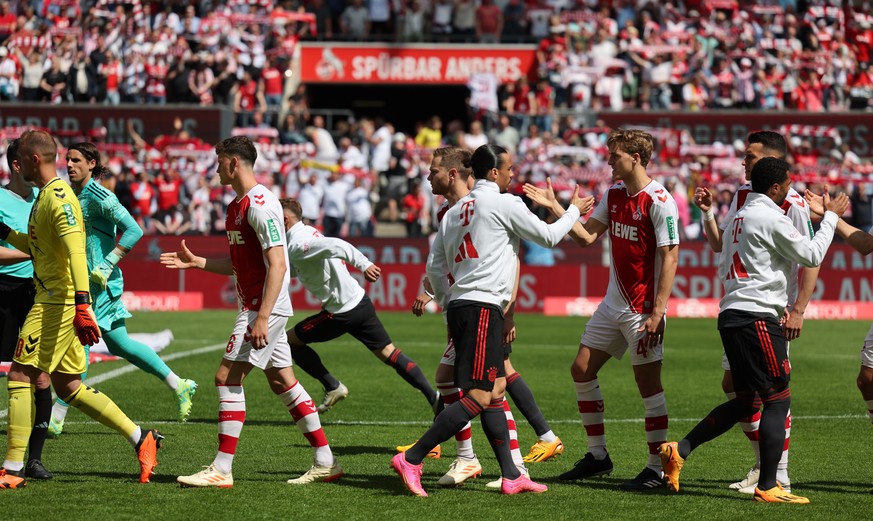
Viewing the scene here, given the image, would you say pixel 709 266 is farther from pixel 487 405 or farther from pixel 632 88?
pixel 487 405

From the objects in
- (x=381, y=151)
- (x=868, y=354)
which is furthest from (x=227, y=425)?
(x=381, y=151)

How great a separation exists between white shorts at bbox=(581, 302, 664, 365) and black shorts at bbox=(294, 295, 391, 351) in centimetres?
285

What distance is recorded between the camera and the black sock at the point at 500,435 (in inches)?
291

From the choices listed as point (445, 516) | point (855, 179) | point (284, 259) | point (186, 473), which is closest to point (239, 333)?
point (284, 259)

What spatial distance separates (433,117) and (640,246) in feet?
72.7

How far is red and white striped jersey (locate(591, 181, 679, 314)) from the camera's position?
770 cm

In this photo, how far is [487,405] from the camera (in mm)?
7398

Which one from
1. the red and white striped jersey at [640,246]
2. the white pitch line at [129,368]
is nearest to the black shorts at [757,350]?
the red and white striped jersey at [640,246]

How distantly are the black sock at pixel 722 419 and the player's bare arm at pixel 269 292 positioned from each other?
8.75 feet

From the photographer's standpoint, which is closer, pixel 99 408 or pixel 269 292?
pixel 269 292

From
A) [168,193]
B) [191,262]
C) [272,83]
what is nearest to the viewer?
[191,262]

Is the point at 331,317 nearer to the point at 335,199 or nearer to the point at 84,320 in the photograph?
the point at 84,320

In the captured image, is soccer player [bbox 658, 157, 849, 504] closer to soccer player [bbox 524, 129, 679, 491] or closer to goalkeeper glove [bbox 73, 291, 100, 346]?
soccer player [bbox 524, 129, 679, 491]

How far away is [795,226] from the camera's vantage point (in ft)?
25.2
